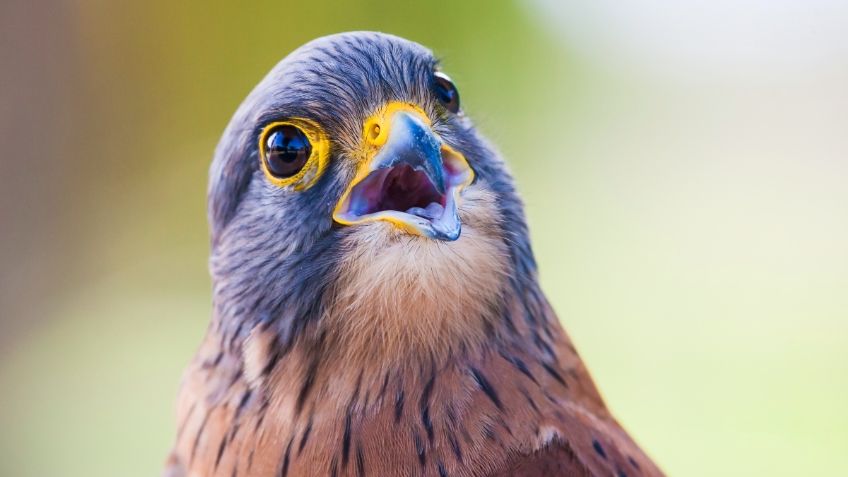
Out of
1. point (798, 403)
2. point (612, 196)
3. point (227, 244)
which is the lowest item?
point (798, 403)

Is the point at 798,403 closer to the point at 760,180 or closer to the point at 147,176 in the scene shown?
the point at 760,180

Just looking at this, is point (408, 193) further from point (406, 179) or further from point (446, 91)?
point (446, 91)

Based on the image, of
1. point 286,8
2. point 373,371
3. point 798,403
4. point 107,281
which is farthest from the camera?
point 107,281

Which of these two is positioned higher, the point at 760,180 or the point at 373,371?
the point at 760,180

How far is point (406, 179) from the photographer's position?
0.71m

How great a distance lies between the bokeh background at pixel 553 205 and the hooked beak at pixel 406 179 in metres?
1.11

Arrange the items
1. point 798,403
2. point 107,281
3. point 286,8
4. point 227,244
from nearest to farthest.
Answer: point 227,244, point 286,8, point 798,403, point 107,281

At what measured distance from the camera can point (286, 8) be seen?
1.82 meters

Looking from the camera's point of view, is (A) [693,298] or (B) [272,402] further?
(A) [693,298]

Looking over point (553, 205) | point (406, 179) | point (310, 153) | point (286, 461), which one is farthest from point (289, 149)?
point (553, 205)

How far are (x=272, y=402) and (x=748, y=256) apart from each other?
1599 millimetres

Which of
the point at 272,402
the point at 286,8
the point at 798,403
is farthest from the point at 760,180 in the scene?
the point at 272,402

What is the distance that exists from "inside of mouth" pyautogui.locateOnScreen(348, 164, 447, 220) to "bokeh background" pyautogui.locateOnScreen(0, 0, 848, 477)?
1.13m

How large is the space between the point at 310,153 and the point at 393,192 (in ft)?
0.31
